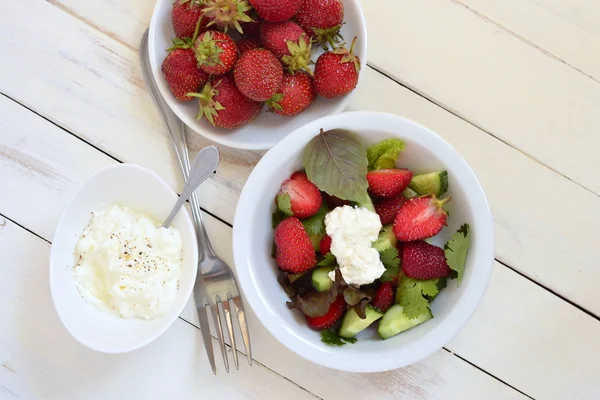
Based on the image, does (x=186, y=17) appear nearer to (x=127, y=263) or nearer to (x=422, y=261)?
(x=127, y=263)

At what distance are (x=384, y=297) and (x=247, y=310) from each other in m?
0.31

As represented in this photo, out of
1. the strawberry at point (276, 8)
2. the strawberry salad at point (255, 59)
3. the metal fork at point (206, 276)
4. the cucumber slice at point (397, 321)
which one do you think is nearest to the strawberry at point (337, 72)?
the strawberry salad at point (255, 59)

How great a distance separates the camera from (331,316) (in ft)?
3.47

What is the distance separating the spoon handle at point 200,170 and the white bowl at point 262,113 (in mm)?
43

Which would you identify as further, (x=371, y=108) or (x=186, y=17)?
(x=371, y=108)

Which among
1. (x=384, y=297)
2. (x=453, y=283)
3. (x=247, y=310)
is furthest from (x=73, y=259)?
(x=453, y=283)

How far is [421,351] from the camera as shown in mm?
1022

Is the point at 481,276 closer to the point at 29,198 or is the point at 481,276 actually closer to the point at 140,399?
the point at 140,399

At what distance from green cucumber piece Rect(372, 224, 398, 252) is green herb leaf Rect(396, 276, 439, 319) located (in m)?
0.07

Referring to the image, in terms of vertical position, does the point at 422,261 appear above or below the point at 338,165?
below

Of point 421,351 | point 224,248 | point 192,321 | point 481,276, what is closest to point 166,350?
point 192,321

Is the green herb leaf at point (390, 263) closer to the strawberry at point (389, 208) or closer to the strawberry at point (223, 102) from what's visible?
the strawberry at point (389, 208)

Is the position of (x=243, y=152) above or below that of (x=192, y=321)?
above

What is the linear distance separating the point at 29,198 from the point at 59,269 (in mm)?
209
